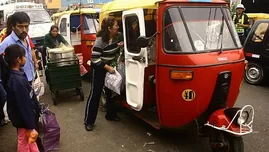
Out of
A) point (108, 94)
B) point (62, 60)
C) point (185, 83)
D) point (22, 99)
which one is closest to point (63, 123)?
point (108, 94)

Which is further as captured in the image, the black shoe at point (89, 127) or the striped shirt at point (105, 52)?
the black shoe at point (89, 127)

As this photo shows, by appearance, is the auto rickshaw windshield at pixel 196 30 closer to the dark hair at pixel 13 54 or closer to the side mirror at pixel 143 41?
the side mirror at pixel 143 41

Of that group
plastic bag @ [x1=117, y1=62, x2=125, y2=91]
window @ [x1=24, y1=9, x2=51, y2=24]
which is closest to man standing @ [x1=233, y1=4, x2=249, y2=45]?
plastic bag @ [x1=117, y1=62, x2=125, y2=91]

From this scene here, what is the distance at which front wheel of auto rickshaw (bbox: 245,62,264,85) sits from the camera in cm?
682

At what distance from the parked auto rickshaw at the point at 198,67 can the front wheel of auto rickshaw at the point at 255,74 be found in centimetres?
356

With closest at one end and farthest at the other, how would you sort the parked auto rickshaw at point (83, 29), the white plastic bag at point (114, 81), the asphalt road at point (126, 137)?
1. the asphalt road at point (126, 137)
2. the white plastic bag at point (114, 81)
3. the parked auto rickshaw at point (83, 29)

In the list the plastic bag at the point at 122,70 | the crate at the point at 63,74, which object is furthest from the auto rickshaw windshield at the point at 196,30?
the crate at the point at 63,74

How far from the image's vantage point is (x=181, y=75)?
3.25 meters

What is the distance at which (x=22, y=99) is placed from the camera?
280 cm

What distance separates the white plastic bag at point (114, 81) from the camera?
437cm

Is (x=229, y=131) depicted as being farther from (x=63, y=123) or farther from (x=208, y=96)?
(x=63, y=123)

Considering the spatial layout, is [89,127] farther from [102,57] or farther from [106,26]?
[106,26]

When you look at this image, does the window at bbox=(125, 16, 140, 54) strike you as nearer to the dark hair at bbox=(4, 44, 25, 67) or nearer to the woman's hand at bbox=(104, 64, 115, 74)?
the woman's hand at bbox=(104, 64, 115, 74)

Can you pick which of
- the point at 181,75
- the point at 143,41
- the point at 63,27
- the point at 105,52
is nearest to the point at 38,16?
the point at 63,27
